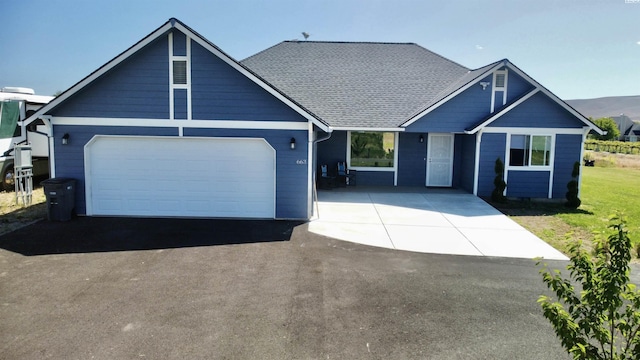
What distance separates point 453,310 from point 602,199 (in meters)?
13.5

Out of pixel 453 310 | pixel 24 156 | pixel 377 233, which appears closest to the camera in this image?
pixel 453 310

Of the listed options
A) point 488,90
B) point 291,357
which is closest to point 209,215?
point 291,357

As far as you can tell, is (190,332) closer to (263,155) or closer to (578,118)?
(263,155)

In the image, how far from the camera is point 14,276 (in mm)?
7121

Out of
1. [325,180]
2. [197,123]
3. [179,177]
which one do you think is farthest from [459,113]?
[179,177]

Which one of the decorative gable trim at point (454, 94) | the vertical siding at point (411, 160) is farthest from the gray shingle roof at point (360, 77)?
the vertical siding at point (411, 160)

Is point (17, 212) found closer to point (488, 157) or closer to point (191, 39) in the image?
point (191, 39)

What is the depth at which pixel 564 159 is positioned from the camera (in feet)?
49.6

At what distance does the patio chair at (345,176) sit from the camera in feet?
56.7

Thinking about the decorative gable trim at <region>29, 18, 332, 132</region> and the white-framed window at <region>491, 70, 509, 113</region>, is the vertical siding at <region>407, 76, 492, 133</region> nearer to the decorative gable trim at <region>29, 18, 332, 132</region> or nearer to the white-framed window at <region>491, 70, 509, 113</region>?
the white-framed window at <region>491, 70, 509, 113</region>

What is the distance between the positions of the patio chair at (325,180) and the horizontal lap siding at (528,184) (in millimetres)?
6592

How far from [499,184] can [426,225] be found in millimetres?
5027

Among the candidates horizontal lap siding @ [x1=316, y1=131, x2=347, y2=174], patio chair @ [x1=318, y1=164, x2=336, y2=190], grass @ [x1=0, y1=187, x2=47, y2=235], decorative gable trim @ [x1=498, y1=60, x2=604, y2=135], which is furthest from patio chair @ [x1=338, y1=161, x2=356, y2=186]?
grass @ [x1=0, y1=187, x2=47, y2=235]

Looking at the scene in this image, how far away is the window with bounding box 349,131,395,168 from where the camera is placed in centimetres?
1747
